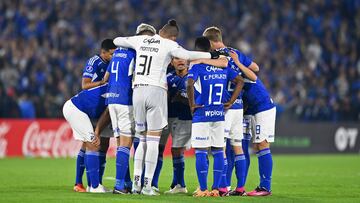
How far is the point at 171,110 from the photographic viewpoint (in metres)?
15.9

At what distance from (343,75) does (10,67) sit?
13.3m

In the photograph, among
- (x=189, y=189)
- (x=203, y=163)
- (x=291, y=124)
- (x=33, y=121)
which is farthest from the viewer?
(x=291, y=124)

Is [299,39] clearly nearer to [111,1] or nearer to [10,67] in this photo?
[111,1]

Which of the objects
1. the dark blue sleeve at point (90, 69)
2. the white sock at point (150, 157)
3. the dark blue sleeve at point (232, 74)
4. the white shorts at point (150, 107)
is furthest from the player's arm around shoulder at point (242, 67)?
the dark blue sleeve at point (90, 69)

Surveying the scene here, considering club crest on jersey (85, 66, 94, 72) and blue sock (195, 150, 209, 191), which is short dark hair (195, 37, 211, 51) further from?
club crest on jersey (85, 66, 94, 72)

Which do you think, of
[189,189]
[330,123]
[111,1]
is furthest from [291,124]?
[189,189]

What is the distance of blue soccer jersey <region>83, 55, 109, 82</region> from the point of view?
15.8m

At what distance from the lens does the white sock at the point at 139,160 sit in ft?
48.6

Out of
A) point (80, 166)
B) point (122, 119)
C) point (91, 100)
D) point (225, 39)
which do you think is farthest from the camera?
point (225, 39)

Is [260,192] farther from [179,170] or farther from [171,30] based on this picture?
[171,30]

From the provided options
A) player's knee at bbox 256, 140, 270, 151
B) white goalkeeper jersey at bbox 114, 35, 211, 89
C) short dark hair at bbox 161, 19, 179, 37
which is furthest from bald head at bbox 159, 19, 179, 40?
player's knee at bbox 256, 140, 270, 151

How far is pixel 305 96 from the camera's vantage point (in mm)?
33750

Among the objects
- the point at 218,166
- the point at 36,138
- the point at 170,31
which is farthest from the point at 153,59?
the point at 36,138

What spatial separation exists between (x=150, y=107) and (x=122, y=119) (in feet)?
2.02
